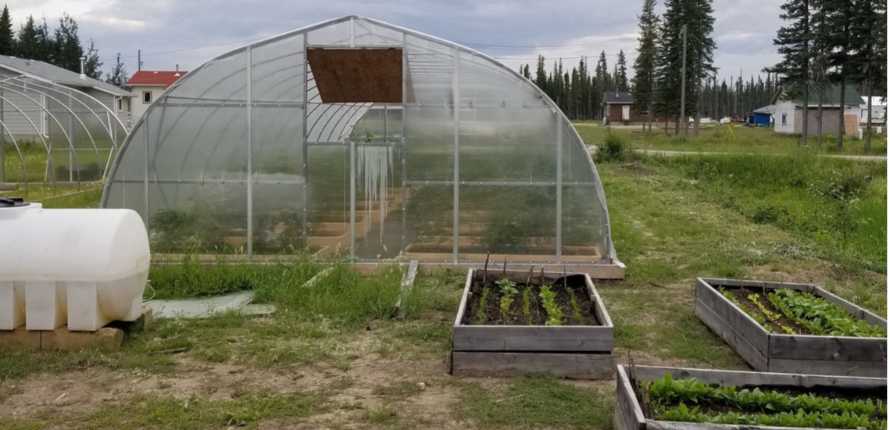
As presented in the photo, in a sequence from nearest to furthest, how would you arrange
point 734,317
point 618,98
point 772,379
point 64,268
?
point 772,379
point 64,268
point 734,317
point 618,98

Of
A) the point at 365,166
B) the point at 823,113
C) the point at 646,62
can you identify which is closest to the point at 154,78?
the point at 646,62

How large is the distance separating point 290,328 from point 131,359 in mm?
1455

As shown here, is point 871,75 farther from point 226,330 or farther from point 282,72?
point 226,330

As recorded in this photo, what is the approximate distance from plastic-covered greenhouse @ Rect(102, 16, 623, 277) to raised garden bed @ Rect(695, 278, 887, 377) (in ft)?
7.86

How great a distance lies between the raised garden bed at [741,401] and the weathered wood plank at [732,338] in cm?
125

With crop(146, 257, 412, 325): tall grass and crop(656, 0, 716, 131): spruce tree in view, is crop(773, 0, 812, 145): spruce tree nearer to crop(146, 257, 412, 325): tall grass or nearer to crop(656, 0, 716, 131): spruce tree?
crop(656, 0, 716, 131): spruce tree

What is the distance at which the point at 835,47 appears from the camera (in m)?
33.9

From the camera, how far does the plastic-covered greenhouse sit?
995 cm

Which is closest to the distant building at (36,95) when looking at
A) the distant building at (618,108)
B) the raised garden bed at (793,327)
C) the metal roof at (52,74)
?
the metal roof at (52,74)

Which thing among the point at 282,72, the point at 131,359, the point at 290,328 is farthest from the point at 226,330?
the point at 282,72

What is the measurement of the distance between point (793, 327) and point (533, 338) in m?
2.28

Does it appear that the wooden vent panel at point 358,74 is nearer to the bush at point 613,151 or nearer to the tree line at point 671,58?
the bush at point 613,151

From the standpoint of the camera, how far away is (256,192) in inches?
398

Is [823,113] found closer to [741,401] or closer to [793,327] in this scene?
[793,327]
